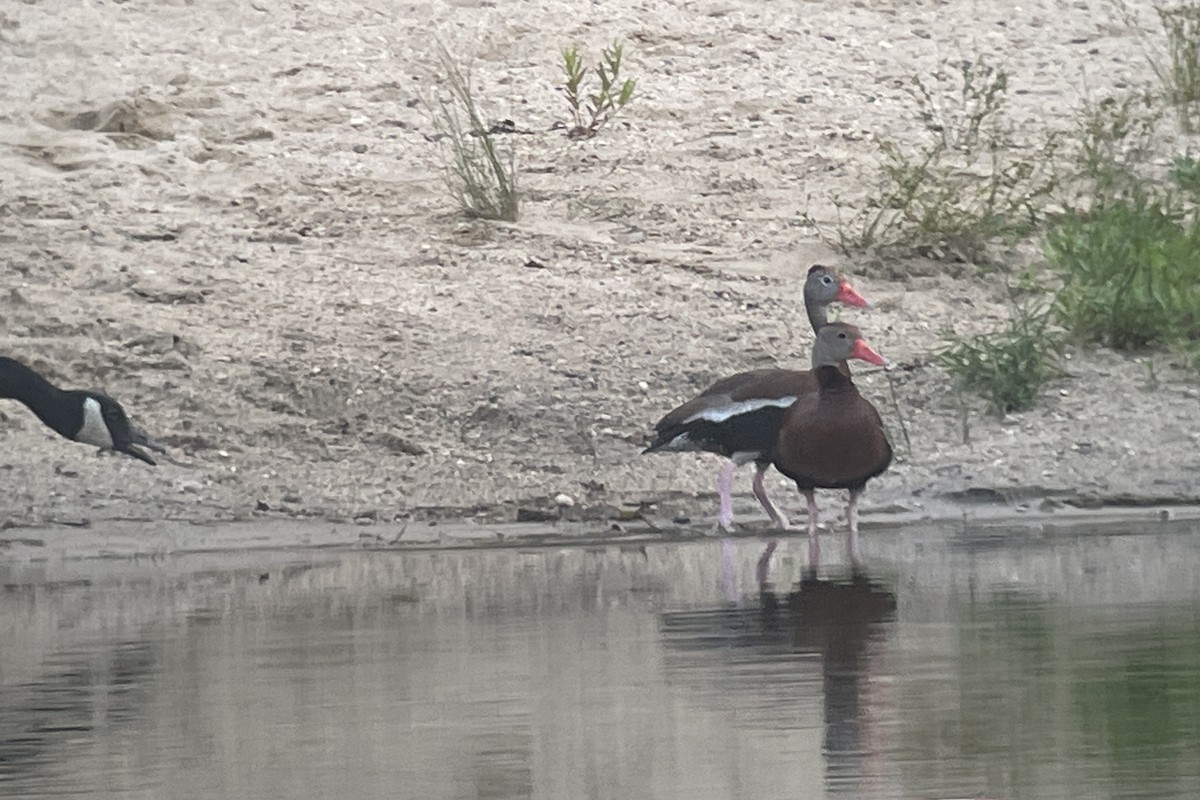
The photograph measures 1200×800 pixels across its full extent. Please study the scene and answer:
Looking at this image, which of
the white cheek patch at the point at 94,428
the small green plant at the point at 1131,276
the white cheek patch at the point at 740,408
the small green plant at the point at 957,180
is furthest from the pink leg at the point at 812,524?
the small green plant at the point at 957,180

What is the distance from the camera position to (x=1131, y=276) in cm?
1199

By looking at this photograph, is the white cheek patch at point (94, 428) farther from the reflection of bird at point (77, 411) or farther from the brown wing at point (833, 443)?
the brown wing at point (833, 443)

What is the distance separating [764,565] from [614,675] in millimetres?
2486

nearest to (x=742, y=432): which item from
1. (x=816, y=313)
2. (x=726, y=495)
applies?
(x=726, y=495)

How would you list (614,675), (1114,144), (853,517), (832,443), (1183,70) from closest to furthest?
(614,675), (832,443), (853,517), (1114,144), (1183,70)

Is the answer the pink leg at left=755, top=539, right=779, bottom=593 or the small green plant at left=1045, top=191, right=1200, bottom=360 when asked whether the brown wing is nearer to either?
the pink leg at left=755, top=539, right=779, bottom=593

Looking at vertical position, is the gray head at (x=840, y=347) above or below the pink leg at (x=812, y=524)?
above

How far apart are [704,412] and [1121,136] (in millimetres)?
4505

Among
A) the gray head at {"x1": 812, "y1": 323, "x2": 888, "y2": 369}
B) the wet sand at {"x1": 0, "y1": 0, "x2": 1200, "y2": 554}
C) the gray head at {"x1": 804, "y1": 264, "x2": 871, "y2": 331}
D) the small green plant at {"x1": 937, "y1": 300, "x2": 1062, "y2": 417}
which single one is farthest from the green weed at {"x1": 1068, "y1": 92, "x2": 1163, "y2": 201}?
the gray head at {"x1": 812, "y1": 323, "x2": 888, "y2": 369}

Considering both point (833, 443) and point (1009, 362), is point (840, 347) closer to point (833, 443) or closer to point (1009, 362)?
point (833, 443)

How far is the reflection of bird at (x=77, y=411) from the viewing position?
10461mm

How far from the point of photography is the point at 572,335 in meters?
12.1

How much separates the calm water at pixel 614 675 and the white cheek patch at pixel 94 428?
0.96 metres

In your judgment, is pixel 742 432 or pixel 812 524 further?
pixel 742 432
